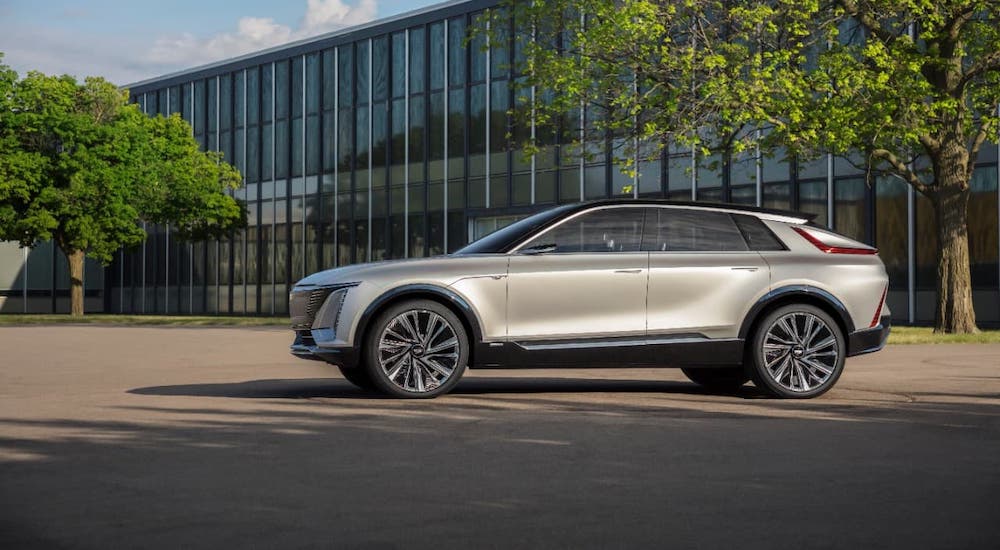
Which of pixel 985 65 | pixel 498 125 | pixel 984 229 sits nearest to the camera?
pixel 985 65

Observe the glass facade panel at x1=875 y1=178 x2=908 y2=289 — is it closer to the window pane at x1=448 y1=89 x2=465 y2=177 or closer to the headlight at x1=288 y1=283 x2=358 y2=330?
the window pane at x1=448 y1=89 x2=465 y2=177

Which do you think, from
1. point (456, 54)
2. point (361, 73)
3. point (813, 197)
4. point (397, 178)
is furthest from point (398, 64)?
point (813, 197)

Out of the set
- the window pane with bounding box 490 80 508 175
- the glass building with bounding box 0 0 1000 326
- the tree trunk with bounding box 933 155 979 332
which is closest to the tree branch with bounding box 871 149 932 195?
the tree trunk with bounding box 933 155 979 332

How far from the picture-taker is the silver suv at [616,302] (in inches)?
433

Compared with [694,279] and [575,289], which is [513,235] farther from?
[694,279]

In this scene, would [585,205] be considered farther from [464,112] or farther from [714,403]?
[464,112]

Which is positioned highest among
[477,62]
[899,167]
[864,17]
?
[477,62]

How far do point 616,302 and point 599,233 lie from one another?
622 mm

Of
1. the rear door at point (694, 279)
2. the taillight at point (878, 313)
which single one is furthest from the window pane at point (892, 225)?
the rear door at point (694, 279)

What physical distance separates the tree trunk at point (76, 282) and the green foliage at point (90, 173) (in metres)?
0.37

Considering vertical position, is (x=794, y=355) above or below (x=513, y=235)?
below

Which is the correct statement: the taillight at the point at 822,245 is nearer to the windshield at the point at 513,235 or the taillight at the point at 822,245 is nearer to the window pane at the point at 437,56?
the windshield at the point at 513,235

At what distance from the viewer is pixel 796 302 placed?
11578mm

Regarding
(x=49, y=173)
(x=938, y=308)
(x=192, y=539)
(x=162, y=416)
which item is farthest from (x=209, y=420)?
(x=49, y=173)
